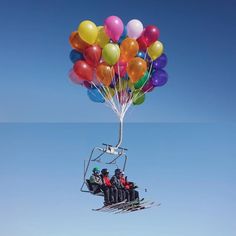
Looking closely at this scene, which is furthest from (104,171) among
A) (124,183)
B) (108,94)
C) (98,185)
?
(108,94)

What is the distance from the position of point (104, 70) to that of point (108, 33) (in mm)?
1307

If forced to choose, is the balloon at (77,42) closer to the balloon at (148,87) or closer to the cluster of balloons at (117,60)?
the cluster of balloons at (117,60)

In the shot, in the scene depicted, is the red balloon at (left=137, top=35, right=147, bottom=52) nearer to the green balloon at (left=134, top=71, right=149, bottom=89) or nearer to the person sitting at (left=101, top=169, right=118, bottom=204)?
the green balloon at (left=134, top=71, right=149, bottom=89)

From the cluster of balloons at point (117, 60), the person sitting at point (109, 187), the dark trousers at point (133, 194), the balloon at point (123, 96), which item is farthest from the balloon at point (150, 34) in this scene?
the dark trousers at point (133, 194)

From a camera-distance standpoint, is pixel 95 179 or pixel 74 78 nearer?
pixel 95 179

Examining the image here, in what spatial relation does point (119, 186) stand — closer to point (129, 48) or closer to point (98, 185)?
point (98, 185)

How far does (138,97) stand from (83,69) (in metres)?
2.68

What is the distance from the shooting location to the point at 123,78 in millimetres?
18844

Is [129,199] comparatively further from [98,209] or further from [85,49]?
[85,49]

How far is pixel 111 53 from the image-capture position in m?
17.5

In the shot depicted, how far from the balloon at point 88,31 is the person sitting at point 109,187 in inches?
176

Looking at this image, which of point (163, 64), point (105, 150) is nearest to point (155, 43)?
point (163, 64)

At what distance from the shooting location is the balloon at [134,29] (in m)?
18.6

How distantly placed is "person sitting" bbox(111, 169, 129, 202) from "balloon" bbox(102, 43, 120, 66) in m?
3.78
